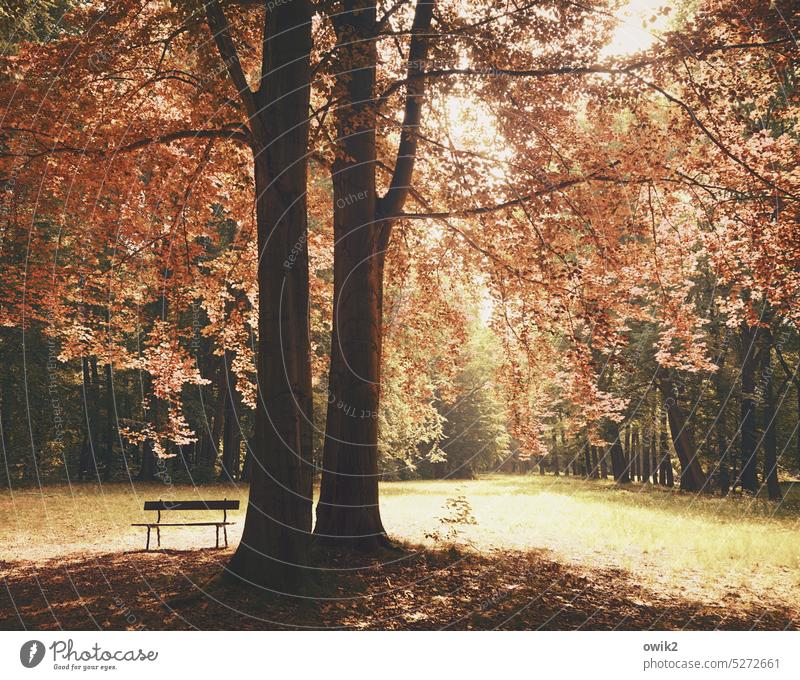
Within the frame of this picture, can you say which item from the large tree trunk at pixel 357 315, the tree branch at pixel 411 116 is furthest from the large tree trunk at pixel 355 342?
the tree branch at pixel 411 116

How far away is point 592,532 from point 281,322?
32.0 ft

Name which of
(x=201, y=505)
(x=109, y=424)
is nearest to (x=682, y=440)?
(x=201, y=505)

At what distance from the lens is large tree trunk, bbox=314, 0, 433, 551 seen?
32.4 feet

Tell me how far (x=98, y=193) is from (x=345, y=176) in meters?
4.15

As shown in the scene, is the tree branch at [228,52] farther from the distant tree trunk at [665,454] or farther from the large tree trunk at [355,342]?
the distant tree trunk at [665,454]

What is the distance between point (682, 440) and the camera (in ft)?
83.1

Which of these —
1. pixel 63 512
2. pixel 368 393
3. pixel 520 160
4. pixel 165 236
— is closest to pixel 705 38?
pixel 520 160

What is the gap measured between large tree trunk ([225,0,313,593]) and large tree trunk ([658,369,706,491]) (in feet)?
66.3

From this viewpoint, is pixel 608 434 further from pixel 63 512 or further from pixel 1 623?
pixel 1 623

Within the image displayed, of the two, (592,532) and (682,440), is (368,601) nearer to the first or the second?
(592,532)

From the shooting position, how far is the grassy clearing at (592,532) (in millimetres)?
10094

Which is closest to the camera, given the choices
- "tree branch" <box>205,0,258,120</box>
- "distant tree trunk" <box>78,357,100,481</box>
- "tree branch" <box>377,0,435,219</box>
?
"tree branch" <box>205,0,258,120</box>

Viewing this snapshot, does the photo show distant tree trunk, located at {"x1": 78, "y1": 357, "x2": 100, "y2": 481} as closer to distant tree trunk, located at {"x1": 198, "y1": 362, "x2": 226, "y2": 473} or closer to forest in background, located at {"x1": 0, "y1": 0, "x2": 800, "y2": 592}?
distant tree trunk, located at {"x1": 198, "y1": 362, "x2": 226, "y2": 473}

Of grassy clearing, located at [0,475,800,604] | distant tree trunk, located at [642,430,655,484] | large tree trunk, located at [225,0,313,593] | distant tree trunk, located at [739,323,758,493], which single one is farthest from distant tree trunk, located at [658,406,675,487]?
large tree trunk, located at [225,0,313,593]
